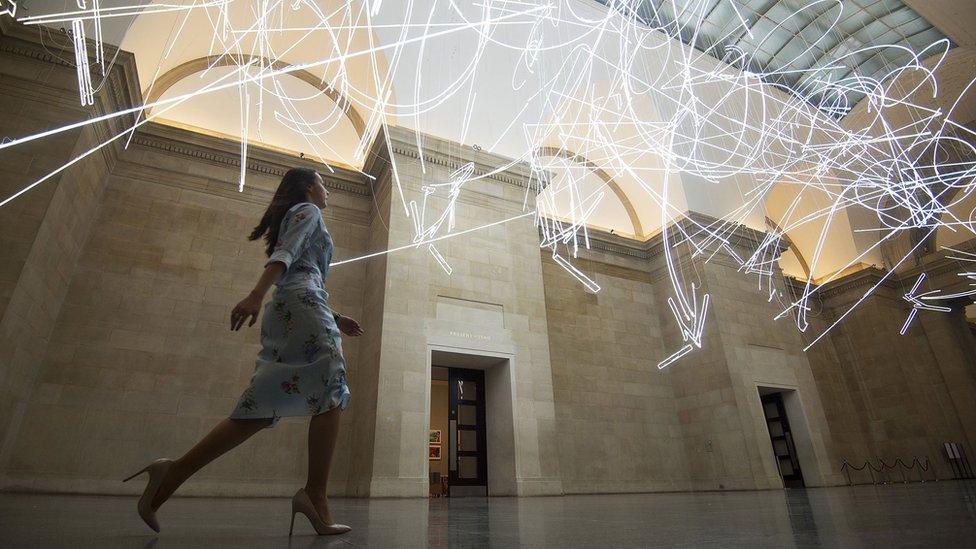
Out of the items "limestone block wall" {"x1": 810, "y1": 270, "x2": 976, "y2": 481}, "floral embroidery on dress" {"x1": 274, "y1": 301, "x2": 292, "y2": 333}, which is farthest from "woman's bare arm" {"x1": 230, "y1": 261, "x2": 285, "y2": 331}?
"limestone block wall" {"x1": 810, "y1": 270, "x2": 976, "y2": 481}

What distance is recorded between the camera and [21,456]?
6.82m

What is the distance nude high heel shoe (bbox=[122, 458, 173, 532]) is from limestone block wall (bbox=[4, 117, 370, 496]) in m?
6.64

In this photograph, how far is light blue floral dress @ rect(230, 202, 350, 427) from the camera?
2.07 meters

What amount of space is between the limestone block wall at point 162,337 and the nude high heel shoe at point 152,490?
6638mm

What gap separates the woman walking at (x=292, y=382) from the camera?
2.00 metres

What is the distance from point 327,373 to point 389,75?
940 cm

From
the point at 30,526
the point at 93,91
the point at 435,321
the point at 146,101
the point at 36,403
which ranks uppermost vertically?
the point at 146,101

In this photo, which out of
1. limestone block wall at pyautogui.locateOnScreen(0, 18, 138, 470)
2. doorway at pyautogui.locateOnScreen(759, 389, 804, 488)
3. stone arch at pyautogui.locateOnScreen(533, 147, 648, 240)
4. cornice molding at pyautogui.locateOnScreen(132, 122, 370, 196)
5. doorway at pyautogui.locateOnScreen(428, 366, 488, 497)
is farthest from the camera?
stone arch at pyautogui.locateOnScreen(533, 147, 648, 240)

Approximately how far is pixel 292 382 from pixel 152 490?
67 centimetres

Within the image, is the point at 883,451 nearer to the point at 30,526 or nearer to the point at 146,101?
the point at 30,526

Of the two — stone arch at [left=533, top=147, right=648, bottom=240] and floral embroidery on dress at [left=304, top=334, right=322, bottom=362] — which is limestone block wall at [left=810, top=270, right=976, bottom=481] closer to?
stone arch at [left=533, top=147, right=648, bottom=240]

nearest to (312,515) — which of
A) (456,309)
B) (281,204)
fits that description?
(281,204)

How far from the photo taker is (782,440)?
40.4ft

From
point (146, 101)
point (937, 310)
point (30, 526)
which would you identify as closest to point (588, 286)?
point (146, 101)
